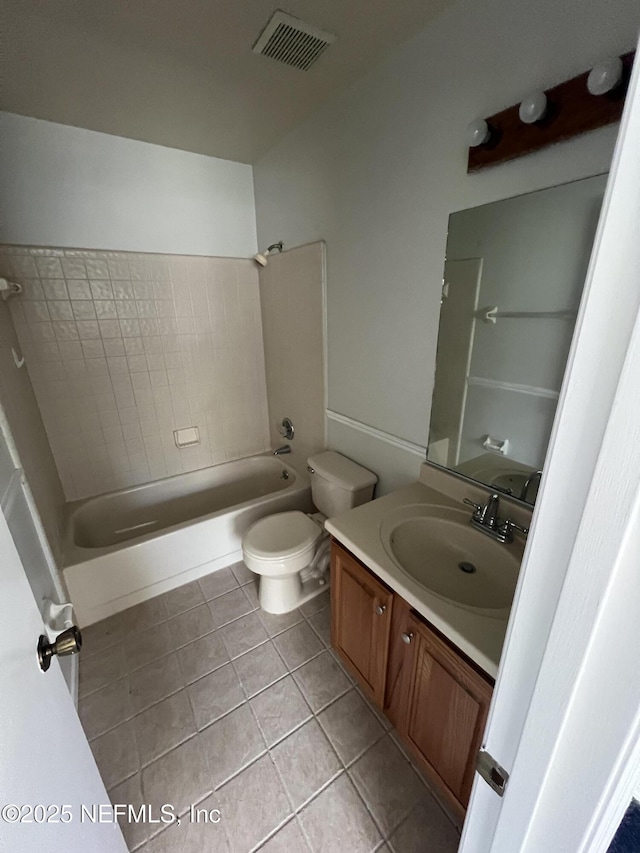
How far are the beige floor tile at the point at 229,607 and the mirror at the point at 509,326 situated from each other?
1346 millimetres

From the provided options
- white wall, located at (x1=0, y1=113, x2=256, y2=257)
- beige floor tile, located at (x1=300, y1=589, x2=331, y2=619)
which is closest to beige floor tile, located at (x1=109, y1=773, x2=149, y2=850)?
beige floor tile, located at (x1=300, y1=589, x2=331, y2=619)

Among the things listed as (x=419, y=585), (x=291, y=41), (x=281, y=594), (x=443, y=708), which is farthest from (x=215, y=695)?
(x=291, y=41)

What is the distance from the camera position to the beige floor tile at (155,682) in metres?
1.46

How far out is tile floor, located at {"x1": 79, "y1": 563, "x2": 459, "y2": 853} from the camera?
1087 millimetres

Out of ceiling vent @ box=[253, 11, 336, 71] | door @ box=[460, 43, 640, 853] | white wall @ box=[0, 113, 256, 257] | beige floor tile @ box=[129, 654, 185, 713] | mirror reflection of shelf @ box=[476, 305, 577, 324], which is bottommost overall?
beige floor tile @ box=[129, 654, 185, 713]

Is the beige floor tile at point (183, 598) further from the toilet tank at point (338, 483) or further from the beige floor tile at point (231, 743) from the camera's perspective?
the toilet tank at point (338, 483)

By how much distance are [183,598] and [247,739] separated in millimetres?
855

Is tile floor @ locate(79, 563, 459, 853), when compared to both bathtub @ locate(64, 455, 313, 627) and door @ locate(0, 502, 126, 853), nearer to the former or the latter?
bathtub @ locate(64, 455, 313, 627)

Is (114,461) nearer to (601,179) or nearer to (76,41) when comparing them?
(76,41)

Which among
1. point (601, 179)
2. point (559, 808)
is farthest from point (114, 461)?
point (601, 179)

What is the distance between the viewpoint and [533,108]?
0.92m

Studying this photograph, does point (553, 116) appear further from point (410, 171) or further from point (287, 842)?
point (287, 842)

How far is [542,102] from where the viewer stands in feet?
3.00

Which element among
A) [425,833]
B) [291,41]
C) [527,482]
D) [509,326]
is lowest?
[425,833]
